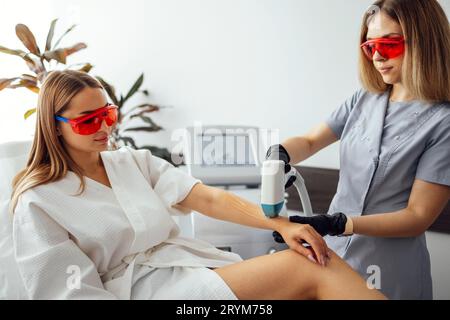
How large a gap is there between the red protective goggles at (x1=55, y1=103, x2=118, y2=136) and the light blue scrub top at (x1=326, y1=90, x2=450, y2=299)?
0.77 meters

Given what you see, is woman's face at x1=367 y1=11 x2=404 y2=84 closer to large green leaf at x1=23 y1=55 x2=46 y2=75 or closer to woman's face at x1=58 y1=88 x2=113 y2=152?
woman's face at x1=58 y1=88 x2=113 y2=152

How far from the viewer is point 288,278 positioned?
128 centimetres

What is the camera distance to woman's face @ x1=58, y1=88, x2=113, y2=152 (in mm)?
1408

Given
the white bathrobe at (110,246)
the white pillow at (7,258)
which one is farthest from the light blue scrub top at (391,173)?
the white pillow at (7,258)

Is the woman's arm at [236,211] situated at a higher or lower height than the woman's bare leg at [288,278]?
higher

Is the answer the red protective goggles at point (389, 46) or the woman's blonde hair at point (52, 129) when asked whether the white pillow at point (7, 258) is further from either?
the red protective goggles at point (389, 46)

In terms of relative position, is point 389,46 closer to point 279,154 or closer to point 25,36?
point 279,154

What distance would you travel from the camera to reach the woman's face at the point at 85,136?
55.4 inches

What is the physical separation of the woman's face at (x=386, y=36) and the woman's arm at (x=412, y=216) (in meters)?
0.33

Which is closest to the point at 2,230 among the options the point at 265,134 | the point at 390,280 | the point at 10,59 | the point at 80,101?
the point at 80,101

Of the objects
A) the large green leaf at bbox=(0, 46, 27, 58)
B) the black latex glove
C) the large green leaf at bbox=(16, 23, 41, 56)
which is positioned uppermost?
the large green leaf at bbox=(16, 23, 41, 56)

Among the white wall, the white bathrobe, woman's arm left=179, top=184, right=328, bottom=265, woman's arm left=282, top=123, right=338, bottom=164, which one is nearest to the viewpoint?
the white bathrobe

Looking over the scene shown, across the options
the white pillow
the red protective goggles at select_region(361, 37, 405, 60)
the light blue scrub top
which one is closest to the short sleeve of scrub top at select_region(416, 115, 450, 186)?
the light blue scrub top
